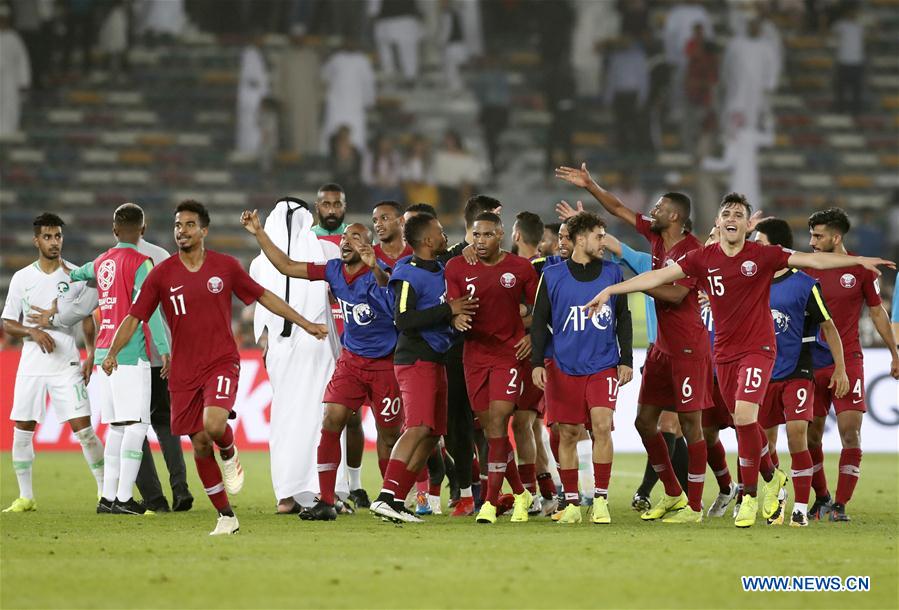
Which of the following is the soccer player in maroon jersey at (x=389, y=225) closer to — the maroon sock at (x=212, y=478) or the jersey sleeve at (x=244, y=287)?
the jersey sleeve at (x=244, y=287)

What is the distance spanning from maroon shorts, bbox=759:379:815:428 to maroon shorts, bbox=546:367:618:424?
4.36ft

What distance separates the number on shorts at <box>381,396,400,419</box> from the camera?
Result: 9.86 meters

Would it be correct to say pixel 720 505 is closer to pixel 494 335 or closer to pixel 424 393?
pixel 494 335

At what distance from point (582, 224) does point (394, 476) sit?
2.22 metres

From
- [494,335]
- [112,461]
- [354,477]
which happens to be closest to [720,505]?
[494,335]

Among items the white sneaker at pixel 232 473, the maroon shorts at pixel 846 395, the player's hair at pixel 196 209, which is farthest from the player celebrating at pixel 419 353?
the maroon shorts at pixel 846 395

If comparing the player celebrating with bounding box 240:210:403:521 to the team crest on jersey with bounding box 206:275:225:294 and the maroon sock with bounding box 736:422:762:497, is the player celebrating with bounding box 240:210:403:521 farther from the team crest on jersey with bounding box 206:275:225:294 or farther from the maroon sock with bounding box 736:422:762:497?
the maroon sock with bounding box 736:422:762:497

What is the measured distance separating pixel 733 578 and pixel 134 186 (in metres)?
20.6

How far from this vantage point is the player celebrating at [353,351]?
970 cm

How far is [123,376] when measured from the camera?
10.7m

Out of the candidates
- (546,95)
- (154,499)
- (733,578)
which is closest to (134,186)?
(546,95)

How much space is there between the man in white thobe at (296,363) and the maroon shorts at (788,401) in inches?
135

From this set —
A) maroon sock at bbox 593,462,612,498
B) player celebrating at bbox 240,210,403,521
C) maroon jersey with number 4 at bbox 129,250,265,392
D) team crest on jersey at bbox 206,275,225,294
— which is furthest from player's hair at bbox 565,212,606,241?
team crest on jersey at bbox 206,275,225,294

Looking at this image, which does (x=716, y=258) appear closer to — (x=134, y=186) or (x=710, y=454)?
(x=710, y=454)
